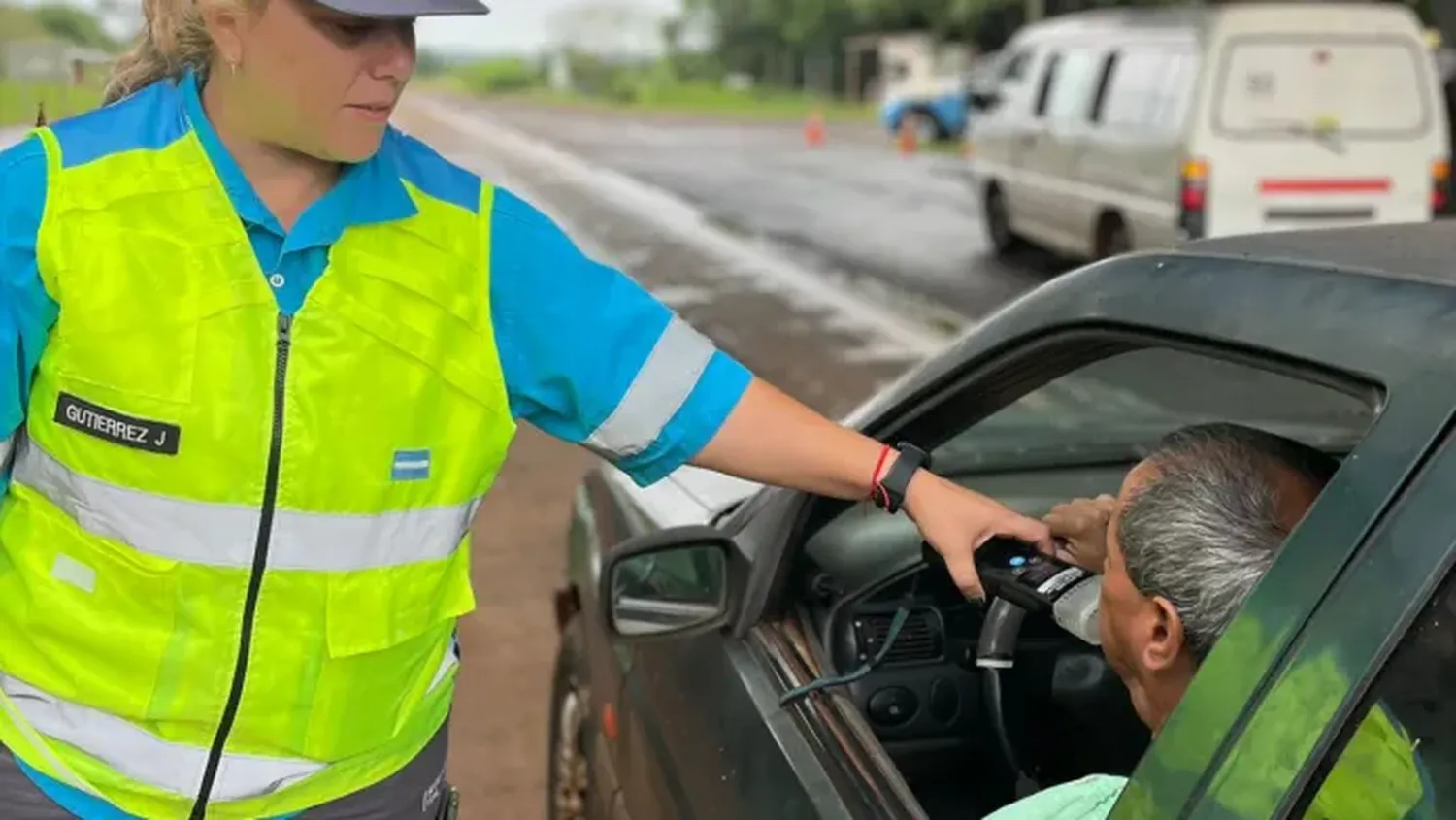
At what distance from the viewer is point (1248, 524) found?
157cm

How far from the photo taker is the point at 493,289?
1888mm

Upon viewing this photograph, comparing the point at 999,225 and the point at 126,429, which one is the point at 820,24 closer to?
the point at 999,225

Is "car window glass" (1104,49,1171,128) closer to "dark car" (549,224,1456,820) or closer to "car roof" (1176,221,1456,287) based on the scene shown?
"dark car" (549,224,1456,820)

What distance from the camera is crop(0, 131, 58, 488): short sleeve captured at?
5.47 feet

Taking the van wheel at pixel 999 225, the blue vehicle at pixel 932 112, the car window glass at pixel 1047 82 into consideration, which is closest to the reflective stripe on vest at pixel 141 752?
the car window glass at pixel 1047 82

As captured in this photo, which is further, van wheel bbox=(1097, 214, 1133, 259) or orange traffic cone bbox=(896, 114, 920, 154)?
orange traffic cone bbox=(896, 114, 920, 154)

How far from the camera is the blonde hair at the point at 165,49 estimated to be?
1788 millimetres

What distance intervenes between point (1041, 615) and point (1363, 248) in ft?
2.19

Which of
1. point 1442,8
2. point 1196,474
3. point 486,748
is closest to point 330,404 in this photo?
point 1196,474

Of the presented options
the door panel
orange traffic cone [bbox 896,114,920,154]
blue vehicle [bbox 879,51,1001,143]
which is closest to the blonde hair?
the door panel

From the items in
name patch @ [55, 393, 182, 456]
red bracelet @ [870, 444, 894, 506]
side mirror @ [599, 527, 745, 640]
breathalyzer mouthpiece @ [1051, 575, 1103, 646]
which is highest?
name patch @ [55, 393, 182, 456]

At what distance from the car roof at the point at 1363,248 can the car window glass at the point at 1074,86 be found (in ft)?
34.1

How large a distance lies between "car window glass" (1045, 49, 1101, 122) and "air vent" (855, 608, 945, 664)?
33.2 ft

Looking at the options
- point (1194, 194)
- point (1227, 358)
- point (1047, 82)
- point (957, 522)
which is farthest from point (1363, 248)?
point (1047, 82)
